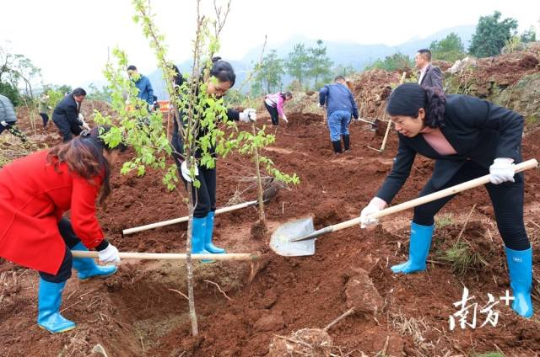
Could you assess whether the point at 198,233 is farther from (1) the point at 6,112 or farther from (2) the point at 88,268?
(1) the point at 6,112

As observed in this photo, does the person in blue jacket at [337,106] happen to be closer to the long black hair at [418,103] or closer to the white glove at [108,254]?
the long black hair at [418,103]

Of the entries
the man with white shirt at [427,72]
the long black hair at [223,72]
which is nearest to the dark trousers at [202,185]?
the long black hair at [223,72]

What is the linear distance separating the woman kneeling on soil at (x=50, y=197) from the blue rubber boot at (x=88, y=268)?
65 cm

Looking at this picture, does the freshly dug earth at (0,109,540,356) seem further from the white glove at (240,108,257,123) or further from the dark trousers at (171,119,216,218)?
the white glove at (240,108,257,123)

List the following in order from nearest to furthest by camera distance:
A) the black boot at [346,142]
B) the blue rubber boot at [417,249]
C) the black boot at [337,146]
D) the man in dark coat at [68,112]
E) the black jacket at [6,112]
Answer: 1. the blue rubber boot at [417,249]
2. the man in dark coat at [68,112]
3. the black jacket at [6,112]
4. the black boot at [337,146]
5. the black boot at [346,142]

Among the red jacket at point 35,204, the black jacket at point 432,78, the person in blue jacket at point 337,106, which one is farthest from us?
the person in blue jacket at point 337,106

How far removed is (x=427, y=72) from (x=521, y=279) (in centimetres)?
400

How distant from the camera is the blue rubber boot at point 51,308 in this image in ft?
8.53

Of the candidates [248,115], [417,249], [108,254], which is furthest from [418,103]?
[108,254]

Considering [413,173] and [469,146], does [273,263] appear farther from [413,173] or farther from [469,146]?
[413,173]

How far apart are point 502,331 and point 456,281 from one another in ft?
2.11

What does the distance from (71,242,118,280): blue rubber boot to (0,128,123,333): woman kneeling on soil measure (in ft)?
2.12

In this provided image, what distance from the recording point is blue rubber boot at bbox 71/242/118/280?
3.18m

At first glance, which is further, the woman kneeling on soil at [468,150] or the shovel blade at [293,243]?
the shovel blade at [293,243]
